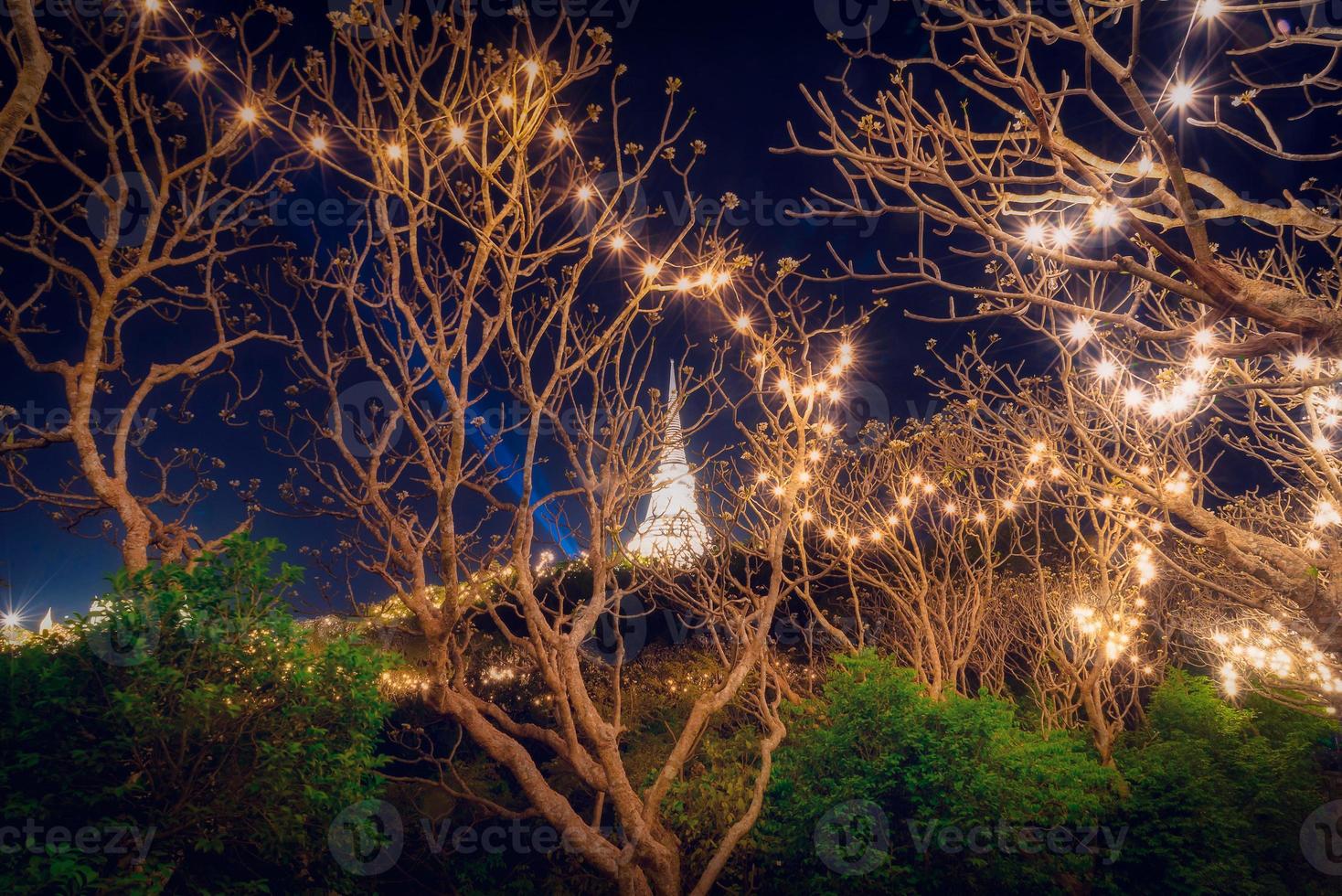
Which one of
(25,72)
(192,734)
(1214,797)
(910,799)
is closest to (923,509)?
(1214,797)

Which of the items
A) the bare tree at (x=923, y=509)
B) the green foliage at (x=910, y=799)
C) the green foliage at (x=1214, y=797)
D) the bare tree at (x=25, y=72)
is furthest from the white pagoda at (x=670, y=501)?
the green foliage at (x=1214, y=797)

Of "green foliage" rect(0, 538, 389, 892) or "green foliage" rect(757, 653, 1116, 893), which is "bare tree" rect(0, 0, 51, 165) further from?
"green foliage" rect(757, 653, 1116, 893)

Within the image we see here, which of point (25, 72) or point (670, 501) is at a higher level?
point (670, 501)

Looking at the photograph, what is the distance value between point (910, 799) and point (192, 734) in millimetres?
6365

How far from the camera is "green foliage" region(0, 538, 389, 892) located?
11.8 feet

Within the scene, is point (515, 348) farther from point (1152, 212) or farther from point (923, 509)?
point (923, 509)

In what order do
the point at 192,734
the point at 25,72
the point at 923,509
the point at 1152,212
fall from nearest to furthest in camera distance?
1. the point at 25,72
2. the point at 192,734
3. the point at 1152,212
4. the point at 923,509

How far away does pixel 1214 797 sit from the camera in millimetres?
7441

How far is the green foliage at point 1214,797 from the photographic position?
7.04 meters

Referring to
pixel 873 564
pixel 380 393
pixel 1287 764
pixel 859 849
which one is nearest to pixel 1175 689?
pixel 1287 764

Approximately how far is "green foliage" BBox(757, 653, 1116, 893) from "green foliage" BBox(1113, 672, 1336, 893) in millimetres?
897

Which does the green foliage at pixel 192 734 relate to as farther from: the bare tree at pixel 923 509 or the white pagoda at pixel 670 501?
the bare tree at pixel 923 509

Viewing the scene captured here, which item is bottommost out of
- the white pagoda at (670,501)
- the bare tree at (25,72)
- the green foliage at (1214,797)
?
the green foliage at (1214,797)

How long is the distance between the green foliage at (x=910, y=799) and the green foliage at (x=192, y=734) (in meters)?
4.41
